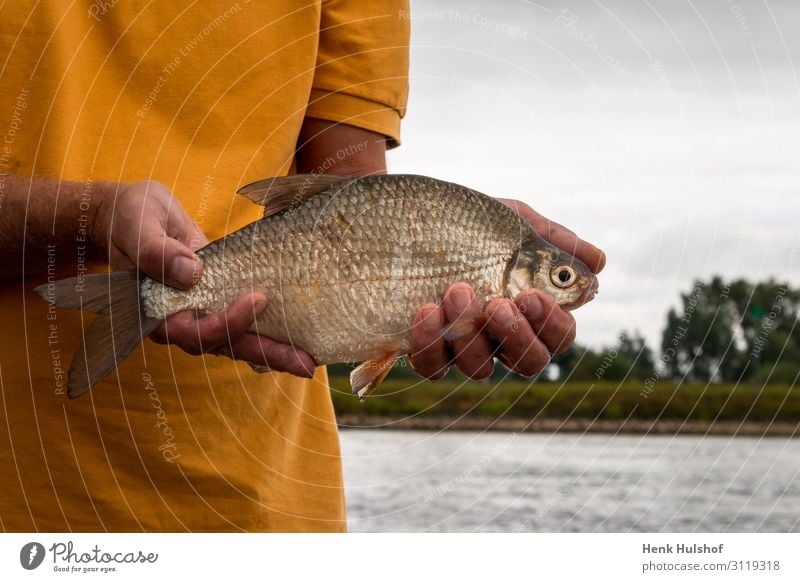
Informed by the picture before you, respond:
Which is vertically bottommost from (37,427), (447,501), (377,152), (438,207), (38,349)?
(447,501)

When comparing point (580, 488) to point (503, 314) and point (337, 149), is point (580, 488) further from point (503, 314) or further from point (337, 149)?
point (503, 314)

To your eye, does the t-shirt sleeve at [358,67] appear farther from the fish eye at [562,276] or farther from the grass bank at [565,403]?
the grass bank at [565,403]

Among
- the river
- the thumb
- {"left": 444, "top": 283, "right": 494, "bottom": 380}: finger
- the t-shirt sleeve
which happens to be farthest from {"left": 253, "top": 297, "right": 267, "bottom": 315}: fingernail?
the river

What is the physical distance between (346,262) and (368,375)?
39cm

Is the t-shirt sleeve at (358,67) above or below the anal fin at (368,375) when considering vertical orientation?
above

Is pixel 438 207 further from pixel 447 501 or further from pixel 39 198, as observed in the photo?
pixel 447 501

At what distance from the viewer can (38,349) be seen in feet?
8.62

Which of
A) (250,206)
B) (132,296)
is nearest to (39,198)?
(132,296)

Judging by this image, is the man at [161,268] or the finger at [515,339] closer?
the man at [161,268]

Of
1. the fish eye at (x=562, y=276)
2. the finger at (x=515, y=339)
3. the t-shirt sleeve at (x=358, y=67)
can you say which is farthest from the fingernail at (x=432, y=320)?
the t-shirt sleeve at (x=358, y=67)

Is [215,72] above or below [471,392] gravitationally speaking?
above

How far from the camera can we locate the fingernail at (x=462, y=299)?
8.64 ft
